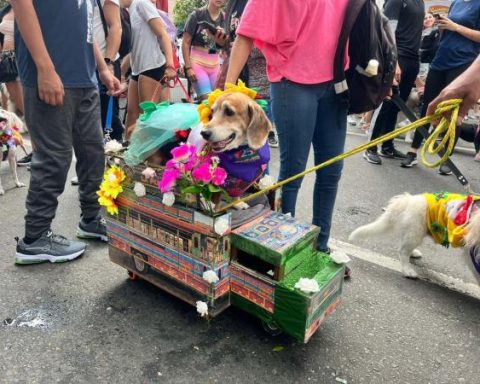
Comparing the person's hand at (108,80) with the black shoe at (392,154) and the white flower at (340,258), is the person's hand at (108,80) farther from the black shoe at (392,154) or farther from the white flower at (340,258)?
the black shoe at (392,154)

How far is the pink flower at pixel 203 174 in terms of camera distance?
5.74 ft

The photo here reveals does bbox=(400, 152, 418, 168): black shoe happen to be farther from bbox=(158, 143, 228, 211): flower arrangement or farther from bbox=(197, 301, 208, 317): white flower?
bbox=(197, 301, 208, 317): white flower

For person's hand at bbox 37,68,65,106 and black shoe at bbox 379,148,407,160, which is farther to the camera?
black shoe at bbox 379,148,407,160

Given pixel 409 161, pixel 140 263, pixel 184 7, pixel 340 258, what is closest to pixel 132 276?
pixel 140 263

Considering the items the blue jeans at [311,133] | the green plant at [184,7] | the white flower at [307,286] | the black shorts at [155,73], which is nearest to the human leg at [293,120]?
the blue jeans at [311,133]

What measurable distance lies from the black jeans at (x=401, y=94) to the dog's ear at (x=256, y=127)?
3.37 meters

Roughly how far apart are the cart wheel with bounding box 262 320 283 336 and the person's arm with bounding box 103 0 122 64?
2.70m

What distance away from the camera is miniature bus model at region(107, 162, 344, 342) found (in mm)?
1760

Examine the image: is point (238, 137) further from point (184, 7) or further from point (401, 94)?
point (184, 7)

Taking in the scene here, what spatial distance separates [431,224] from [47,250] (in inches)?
97.8

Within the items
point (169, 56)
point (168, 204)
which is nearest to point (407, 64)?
point (169, 56)

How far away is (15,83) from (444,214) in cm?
497

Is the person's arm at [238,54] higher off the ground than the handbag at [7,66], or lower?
higher

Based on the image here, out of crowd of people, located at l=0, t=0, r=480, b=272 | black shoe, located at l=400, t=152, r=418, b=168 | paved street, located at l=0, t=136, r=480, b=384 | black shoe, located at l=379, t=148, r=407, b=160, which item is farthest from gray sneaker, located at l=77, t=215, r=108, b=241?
black shoe, located at l=379, t=148, r=407, b=160
